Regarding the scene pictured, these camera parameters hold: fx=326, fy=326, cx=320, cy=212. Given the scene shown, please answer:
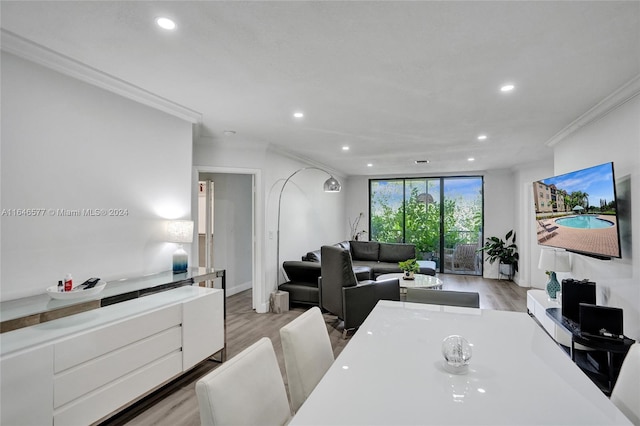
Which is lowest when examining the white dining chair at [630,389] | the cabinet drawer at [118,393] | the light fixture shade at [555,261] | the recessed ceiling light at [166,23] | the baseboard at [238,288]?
the baseboard at [238,288]

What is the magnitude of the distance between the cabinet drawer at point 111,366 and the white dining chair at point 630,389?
2668 mm

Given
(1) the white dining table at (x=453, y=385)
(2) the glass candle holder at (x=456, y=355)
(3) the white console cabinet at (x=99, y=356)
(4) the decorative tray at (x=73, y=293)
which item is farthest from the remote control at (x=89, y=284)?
(2) the glass candle holder at (x=456, y=355)

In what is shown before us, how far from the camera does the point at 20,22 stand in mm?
1823

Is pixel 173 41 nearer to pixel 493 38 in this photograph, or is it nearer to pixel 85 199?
pixel 85 199

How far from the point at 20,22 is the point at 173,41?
798 mm

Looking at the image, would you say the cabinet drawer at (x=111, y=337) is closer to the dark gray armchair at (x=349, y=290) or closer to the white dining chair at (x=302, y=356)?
the white dining chair at (x=302, y=356)

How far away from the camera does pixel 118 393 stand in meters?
2.16

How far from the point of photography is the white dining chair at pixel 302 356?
150 centimetres

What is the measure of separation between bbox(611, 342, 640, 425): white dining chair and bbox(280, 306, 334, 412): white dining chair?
125cm

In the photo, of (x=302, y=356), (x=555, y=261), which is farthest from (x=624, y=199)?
(x=302, y=356)

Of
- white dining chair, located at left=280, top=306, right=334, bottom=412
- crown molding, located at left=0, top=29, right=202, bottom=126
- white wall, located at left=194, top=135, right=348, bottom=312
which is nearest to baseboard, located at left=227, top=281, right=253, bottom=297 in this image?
white wall, located at left=194, top=135, right=348, bottom=312

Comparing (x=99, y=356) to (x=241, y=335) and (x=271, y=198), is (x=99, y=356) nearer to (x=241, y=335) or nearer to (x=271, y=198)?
(x=241, y=335)

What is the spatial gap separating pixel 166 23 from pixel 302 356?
191 cm

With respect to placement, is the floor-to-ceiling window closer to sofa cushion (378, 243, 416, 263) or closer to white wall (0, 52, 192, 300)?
sofa cushion (378, 243, 416, 263)
